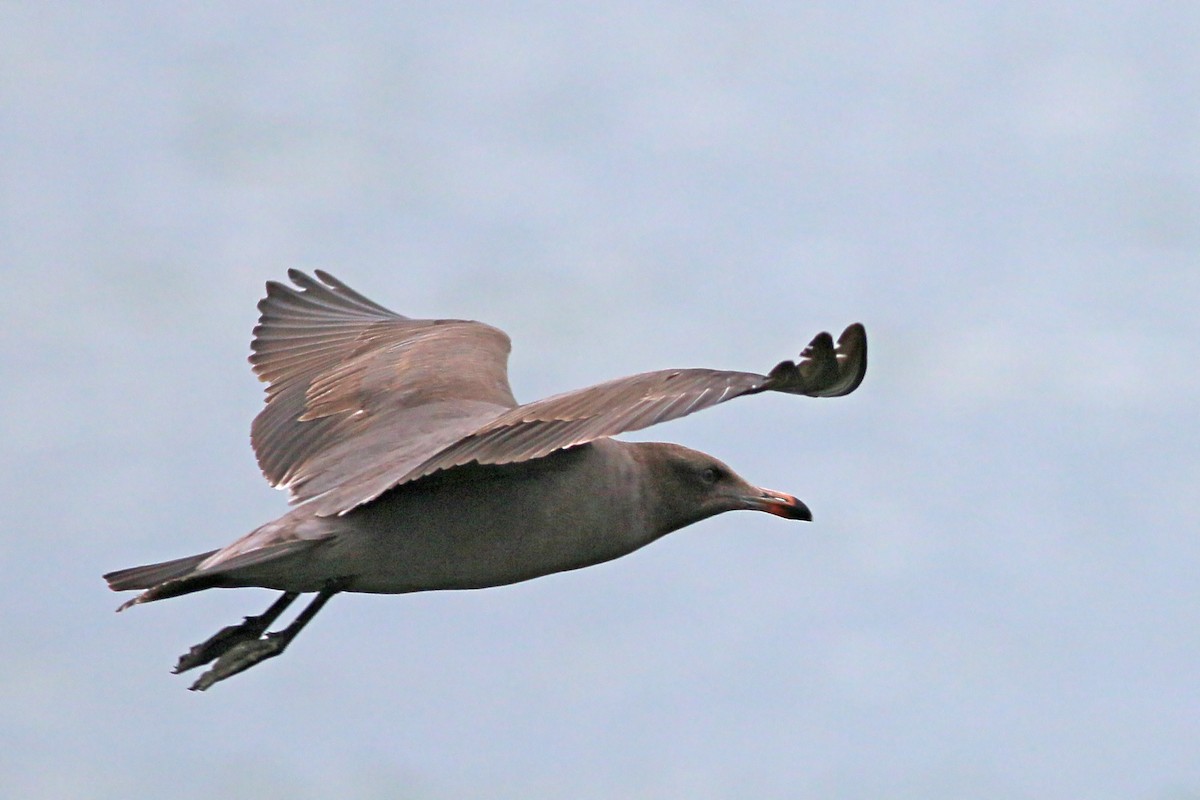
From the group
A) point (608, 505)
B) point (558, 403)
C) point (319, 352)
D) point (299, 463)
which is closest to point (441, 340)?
point (319, 352)

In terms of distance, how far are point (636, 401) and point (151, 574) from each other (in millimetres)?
2407

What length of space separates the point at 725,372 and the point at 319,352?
4.07m

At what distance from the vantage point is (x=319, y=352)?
11508mm

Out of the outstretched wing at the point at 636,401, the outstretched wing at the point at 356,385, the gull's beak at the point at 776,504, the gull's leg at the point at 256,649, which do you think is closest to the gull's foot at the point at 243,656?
the gull's leg at the point at 256,649

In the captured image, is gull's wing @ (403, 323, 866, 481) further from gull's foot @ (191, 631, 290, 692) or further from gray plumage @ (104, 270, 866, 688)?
gull's foot @ (191, 631, 290, 692)

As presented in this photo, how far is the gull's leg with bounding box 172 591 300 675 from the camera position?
30.9 feet

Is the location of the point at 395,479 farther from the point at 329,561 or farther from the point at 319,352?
the point at 319,352

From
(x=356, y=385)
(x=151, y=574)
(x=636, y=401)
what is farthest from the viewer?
(x=356, y=385)

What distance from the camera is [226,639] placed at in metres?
9.45

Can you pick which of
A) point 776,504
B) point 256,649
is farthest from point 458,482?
point 776,504

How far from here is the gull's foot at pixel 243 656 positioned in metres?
9.20

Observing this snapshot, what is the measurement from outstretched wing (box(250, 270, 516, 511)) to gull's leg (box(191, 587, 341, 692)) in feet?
1.59

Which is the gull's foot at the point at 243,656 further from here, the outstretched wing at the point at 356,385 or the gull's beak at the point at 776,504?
the gull's beak at the point at 776,504

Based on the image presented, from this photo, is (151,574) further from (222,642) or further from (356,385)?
(356,385)
